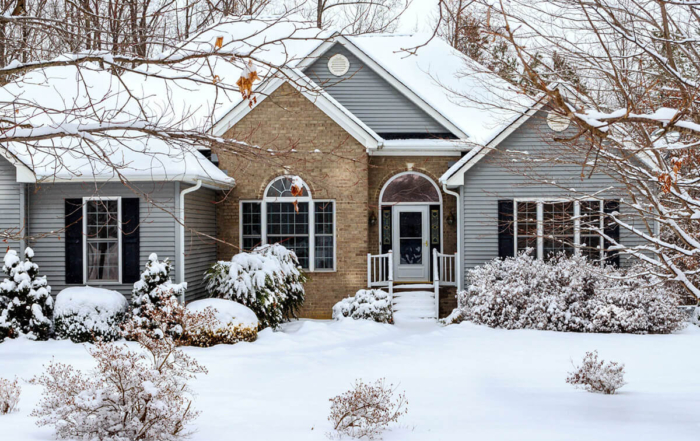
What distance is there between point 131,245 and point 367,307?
5.28 m

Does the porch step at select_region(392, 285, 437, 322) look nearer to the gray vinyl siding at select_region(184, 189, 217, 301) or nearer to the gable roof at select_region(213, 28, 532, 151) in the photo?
the gable roof at select_region(213, 28, 532, 151)

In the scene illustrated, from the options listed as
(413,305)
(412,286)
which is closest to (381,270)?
(412,286)

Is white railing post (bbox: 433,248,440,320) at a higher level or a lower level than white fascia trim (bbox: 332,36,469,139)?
lower

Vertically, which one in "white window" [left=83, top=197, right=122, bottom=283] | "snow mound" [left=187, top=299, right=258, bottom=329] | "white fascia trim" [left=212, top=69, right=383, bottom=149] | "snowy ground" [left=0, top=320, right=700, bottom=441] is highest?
"white fascia trim" [left=212, top=69, right=383, bottom=149]

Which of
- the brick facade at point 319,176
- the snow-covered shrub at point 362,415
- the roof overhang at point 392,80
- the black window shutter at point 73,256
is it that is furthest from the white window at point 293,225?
the snow-covered shrub at point 362,415

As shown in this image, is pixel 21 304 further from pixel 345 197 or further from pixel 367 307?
pixel 345 197

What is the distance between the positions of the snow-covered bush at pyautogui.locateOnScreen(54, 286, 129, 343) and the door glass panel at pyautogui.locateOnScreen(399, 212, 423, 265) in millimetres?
7446

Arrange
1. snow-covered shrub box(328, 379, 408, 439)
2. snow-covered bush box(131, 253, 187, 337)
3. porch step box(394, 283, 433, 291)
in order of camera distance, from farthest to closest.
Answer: porch step box(394, 283, 433, 291) < snow-covered bush box(131, 253, 187, 337) < snow-covered shrub box(328, 379, 408, 439)

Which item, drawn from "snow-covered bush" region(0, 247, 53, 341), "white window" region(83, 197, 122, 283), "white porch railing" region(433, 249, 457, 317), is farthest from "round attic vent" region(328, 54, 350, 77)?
"snow-covered bush" region(0, 247, 53, 341)

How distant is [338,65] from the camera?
57.4 ft

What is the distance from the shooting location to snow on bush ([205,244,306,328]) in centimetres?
1340

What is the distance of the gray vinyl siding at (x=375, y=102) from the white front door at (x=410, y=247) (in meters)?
2.24

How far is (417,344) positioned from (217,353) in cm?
371

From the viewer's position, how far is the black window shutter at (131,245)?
1440cm
